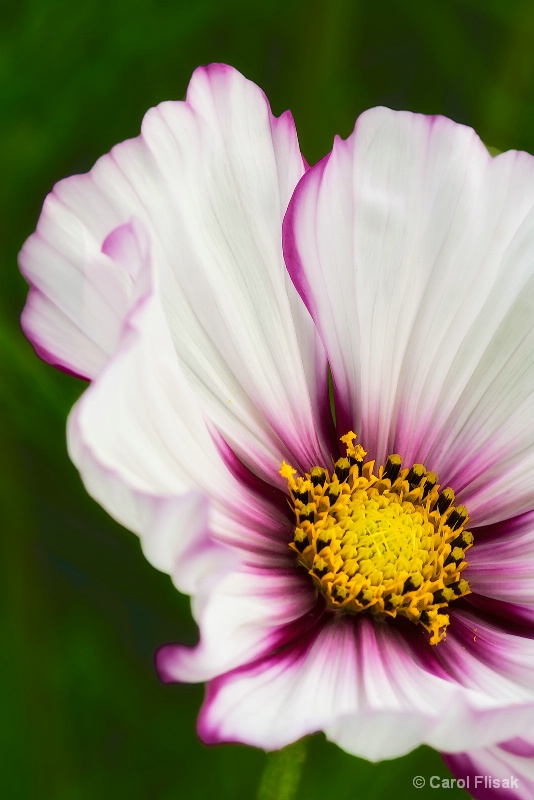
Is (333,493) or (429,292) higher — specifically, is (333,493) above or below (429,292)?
below

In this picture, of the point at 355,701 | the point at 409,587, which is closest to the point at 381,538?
the point at 409,587

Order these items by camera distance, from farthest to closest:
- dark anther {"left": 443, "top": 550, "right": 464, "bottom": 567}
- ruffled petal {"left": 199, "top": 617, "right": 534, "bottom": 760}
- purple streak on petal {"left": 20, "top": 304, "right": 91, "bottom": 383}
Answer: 1. dark anther {"left": 443, "top": 550, "right": 464, "bottom": 567}
2. purple streak on petal {"left": 20, "top": 304, "right": 91, "bottom": 383}
3. ruffled petal {"left": 199, "top": 617, "right": 534, "bottom": 760}

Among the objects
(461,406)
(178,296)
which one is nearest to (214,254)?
(178,296)

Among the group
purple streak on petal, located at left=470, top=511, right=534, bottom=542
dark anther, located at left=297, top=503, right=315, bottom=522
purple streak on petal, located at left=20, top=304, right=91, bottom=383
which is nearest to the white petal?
purple streak on petal, located at left=470, top=511, right=534, bottom=542

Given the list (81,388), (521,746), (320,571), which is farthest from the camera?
(81,388)

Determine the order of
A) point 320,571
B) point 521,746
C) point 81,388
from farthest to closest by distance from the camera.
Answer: point 81,388 < point 320,571 < point 521,746

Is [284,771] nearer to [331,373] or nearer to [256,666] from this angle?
[256,666]

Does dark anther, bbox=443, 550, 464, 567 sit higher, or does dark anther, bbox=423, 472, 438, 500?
dark anther, bbox=423, 472, 438, 500

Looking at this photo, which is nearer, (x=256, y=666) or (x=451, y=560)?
(x=256, y=666)

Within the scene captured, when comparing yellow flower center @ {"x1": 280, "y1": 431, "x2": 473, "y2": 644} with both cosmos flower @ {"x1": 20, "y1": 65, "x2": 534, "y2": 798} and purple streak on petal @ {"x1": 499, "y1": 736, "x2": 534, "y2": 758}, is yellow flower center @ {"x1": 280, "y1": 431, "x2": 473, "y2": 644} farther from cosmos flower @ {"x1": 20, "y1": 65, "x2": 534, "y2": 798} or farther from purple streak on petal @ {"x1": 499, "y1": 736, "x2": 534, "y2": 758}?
purple streak on petal @ {"x1": 499, "y1": 736, "x2": 534, "y2": 758}
